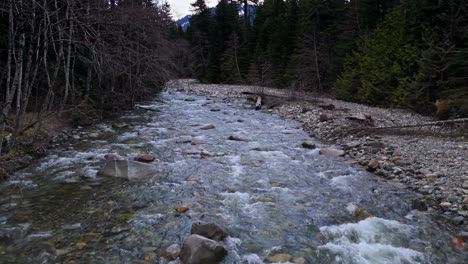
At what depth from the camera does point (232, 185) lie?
25.5 feet

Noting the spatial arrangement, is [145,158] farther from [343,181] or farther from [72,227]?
[343,181]

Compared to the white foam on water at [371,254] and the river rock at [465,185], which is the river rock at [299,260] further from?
the river rock at [465,185]

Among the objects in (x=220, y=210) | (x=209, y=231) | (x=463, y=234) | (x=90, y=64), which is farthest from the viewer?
(x=90, y=64)

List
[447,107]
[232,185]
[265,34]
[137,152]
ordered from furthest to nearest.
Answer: [265,34] → [447,107] → [137,152] → [232,185]

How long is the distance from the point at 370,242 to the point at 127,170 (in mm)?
5616

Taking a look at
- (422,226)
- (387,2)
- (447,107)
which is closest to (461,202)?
(422,226)

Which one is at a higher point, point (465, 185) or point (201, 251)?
point (465, 185)

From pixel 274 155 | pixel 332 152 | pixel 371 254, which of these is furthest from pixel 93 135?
pixel 371 254

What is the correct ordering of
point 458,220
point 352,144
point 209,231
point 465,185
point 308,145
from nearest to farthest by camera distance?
point 209,231 < point 458,220 < point 465,185 < point 352,144 < point 308,145

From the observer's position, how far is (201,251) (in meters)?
4.73

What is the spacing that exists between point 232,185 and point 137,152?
3.99 metres

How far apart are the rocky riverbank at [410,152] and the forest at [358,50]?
5.99ft

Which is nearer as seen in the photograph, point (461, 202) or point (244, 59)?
point (461, 202)

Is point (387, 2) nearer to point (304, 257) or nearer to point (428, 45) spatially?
point (428, 45)
